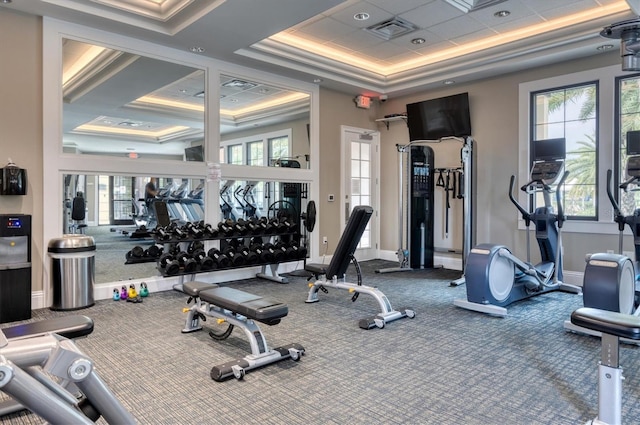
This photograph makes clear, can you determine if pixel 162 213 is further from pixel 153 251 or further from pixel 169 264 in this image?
pixel 169 264

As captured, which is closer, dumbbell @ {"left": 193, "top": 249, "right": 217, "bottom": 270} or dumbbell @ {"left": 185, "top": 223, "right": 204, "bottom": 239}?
dumbbell @ {"left": 193, "top": 249, "right": 217, "bottom": 270}

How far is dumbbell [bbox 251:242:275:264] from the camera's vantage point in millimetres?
5578

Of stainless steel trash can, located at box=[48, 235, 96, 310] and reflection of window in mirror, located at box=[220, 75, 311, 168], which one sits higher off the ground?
reflection of window in mirror, located at box=[220, 75, 311, 168]

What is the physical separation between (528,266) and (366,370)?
2629mm

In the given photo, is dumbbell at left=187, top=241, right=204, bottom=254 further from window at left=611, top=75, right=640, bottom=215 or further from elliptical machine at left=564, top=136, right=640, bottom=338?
window at left=611, top=75, right=640, bottom=215

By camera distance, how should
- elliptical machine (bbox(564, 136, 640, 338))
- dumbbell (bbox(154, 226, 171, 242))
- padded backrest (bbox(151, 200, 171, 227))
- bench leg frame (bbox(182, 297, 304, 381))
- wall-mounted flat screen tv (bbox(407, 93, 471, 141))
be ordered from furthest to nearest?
wall-mounted flat screen tv (bbox(407, 93, 471, 141)), padded backrest (bbox(151, 200, 171, 227)), dumbbell (bbox(154, 226, 171, 242)), elliptical machine (bbox(564, 136, 640, 338)), bench leg frame (bbox(182, 297, 304, 381))

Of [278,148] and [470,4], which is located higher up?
[470,4]

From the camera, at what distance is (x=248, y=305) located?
2830mm

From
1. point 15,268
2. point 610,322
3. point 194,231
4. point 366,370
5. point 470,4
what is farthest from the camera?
point 194,231

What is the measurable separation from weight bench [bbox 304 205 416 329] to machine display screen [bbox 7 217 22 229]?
112 inches

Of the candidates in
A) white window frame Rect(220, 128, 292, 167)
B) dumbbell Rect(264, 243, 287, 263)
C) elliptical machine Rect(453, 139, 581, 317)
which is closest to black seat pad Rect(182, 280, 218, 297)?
dumbbell Rect(264, 243, 287, 263)

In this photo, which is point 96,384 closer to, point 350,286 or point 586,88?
point 350,286

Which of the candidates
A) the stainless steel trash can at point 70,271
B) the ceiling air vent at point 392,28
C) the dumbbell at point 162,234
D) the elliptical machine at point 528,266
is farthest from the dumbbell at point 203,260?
the ceiling air vent at point 392,28

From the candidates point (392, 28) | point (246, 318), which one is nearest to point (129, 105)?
point (392, 28)
